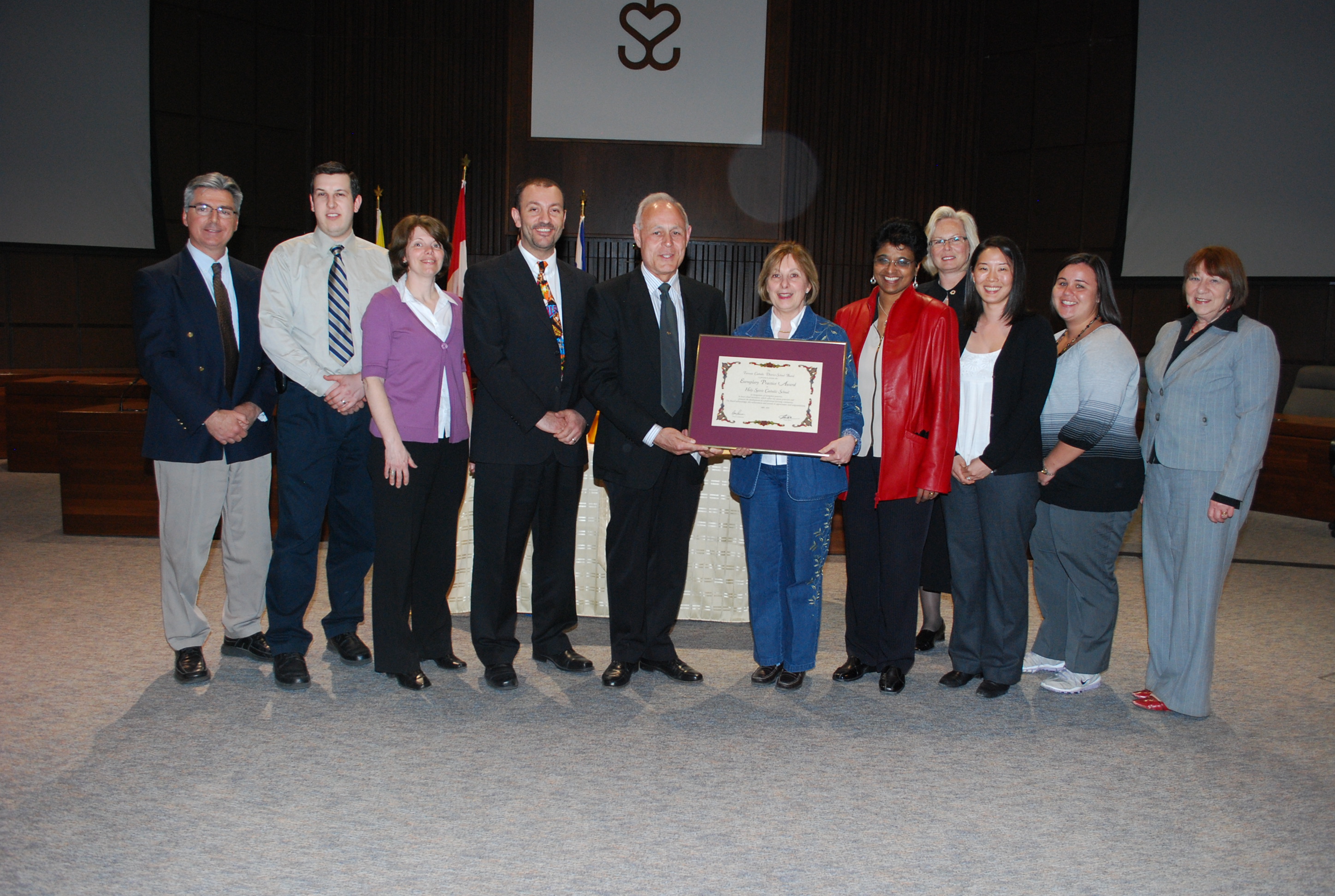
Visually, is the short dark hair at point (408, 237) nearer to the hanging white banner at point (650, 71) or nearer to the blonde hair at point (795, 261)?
the blonde hair at point (795, 261)

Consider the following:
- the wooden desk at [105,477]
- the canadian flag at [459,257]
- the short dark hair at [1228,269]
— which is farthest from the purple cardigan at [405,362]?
the wooden desk at [105,477]

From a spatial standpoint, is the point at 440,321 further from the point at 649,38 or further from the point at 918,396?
the point at 649,38

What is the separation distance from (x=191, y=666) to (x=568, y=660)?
126cm

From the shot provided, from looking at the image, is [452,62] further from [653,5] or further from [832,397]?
[832,397]

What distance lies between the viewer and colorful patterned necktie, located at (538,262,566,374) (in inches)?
122

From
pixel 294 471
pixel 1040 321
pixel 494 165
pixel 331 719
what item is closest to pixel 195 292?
pixel 294 471

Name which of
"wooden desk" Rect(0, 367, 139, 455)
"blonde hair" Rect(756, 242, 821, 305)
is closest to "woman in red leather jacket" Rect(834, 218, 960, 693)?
"blonde hair" Rect(756, 242, 821, 305)

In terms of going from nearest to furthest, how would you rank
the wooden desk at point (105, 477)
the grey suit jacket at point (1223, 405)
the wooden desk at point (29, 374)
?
1. the grey suit jacket at point (1223, 405)
2. the wooden desk at point (105, 477)
3. the wooden desk at point (29, 374)

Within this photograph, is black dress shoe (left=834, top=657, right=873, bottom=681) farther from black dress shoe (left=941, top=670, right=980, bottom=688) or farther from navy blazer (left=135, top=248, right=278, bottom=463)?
navy blazer (left=135, top=248, right=278, bottom=463)

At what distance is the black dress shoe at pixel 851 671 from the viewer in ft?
10.7

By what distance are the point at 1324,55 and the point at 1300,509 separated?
362 centimetres

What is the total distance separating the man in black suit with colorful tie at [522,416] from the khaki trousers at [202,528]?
0.79 metres

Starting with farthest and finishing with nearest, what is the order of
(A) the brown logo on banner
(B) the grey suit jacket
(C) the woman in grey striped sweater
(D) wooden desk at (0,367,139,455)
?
(A) the brown logo on banner, (D) wooden desk at (0,367,139,455), (C) the woman in grey striped sweater, (B) the grey suit jacket

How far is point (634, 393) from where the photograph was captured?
121 inches
